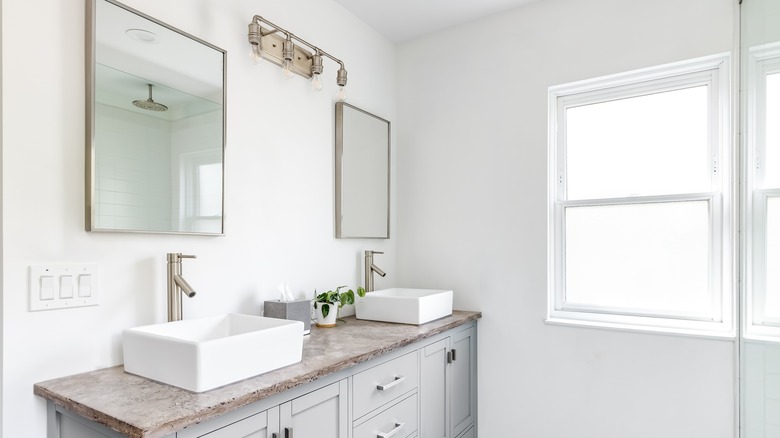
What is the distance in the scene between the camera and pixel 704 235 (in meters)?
2.06

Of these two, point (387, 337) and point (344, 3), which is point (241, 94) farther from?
point (387, 337)

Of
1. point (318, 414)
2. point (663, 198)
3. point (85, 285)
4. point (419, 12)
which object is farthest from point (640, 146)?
point (85, 285)

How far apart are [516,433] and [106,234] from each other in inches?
84.6

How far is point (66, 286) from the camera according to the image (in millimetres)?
1279

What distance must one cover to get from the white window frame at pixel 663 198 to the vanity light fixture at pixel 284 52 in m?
1.22

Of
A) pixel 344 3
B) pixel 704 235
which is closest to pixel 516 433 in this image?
pixel 704 235

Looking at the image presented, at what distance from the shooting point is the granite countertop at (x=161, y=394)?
3.25 ft

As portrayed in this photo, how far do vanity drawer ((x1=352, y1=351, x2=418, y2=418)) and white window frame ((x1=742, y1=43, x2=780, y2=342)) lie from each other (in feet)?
4.02

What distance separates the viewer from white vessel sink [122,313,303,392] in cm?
116

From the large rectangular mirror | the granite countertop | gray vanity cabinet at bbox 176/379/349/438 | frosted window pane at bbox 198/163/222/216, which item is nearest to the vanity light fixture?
the large rectangular mirror

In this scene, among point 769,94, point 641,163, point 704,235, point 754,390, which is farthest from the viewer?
point 641,163

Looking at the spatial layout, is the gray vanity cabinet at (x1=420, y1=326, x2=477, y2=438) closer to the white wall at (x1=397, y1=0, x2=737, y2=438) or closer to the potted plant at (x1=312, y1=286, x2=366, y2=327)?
the white wall at (x1=397, y1=0, x2=737, y2=438)

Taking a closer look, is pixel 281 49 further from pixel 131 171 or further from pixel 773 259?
pixel 773 259

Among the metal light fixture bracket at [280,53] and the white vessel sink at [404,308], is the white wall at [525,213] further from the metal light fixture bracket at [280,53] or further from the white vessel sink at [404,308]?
the metal light fixture bracket at [280,53]
